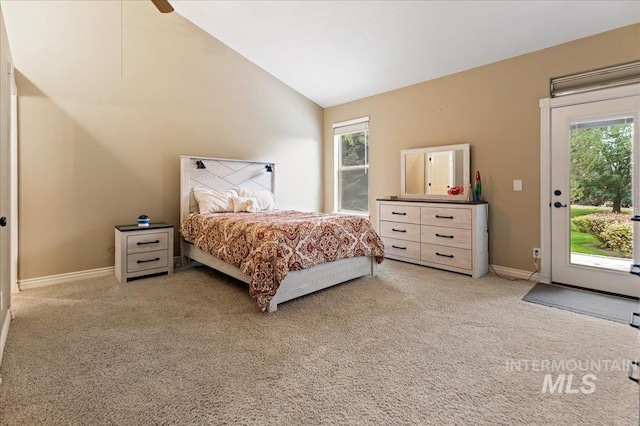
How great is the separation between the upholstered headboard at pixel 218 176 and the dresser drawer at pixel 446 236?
2.37 meters

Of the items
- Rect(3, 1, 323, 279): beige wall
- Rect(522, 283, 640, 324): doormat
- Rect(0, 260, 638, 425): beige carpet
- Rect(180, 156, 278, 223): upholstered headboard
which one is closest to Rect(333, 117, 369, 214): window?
Rect(180, 156, 278, 223): upholstered headboard

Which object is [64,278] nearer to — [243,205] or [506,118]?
[243,205]

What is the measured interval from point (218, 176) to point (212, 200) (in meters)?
0.50

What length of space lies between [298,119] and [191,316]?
379 centimetres

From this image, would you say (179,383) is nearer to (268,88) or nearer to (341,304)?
(341,304)

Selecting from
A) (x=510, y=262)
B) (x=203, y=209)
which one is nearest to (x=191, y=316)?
(x=203, y=209)

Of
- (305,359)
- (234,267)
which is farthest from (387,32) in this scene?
(305,359)

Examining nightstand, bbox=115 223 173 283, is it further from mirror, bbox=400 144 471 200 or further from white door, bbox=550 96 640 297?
white door, bbox=550 96 640 297

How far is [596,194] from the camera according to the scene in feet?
9.86

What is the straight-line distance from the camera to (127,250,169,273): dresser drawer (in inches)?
133

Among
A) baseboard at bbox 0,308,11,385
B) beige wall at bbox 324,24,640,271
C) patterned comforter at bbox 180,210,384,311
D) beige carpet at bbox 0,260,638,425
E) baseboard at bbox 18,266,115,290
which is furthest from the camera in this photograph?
baseboard at bbox 18,266,115,290

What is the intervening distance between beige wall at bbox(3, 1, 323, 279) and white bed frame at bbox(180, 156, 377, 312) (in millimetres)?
205

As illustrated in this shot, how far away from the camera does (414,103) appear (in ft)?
14.4

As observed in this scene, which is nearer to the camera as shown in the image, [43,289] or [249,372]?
[249,372]
